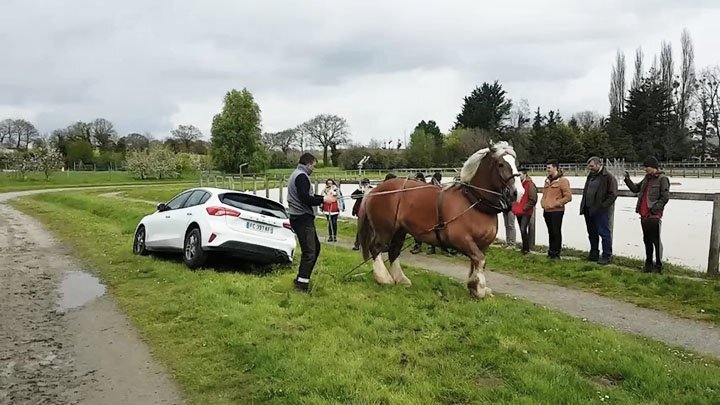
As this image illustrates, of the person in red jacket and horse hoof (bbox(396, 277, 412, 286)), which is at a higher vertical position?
the person in red jacket

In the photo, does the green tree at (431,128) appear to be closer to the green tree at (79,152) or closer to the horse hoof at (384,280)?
the green tree at (79,152)

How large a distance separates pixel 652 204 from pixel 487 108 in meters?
78.3

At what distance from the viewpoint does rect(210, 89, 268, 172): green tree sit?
70312 mm

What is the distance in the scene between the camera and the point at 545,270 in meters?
10.9

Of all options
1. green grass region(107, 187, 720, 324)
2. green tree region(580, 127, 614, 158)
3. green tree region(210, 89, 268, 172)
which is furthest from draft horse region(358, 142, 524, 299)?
green tree region(580, 127, 614, 158)

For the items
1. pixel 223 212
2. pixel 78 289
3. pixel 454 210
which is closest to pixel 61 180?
pixel 78 289

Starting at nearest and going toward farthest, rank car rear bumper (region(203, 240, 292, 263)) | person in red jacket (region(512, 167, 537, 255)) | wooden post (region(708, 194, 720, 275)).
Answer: wooden post (region(708, 194, 720, 275)) < car rear bumper (region(203, 240, 292, 263)) < person in red jacket (region(512, 167, 537, 255))

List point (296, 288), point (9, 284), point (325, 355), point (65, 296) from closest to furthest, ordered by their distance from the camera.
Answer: point (325, 355) < point (296, 288) < point (65, 296) < point (9, 284)

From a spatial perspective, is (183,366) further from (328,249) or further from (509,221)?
(509,221)

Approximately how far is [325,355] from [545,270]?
20.9 ft

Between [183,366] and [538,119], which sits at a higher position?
[538,119]

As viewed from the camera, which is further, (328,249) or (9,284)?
(328,249)

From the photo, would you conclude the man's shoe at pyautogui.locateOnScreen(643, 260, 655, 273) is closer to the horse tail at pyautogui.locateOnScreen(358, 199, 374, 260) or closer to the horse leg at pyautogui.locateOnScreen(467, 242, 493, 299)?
the horse leg at pyautogui.locateOnScreen(467, 242, 493, 299)

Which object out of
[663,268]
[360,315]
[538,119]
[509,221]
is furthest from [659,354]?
[538,119]
